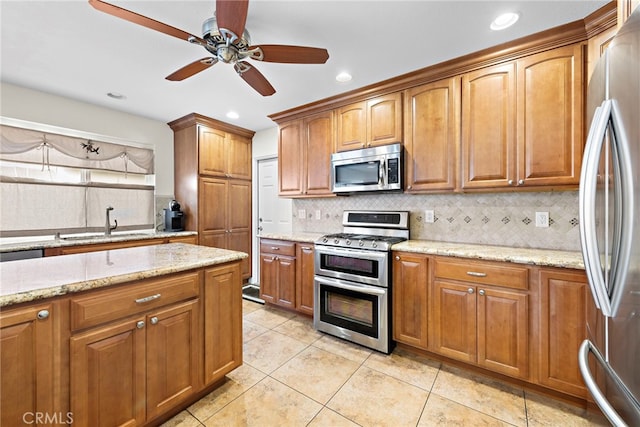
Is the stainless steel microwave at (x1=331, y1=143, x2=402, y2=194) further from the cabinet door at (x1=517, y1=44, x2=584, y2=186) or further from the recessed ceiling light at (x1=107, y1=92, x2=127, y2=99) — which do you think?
the recessed ceiling light at (x1=107, y1=92, x2=127, y2=99)

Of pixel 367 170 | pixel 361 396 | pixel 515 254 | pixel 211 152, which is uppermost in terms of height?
pixel 211 152

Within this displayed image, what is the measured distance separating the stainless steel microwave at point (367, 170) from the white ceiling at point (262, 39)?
0.72 meters

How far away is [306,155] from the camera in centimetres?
331

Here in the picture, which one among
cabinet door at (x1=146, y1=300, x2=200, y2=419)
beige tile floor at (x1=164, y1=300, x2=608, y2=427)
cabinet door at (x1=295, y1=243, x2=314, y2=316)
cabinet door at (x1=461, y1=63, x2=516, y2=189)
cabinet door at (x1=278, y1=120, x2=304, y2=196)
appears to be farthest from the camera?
cabinet door at (x1=278, y1=120, x2=304, y2=196)

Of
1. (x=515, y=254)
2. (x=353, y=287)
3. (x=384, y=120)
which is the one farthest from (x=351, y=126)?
A: (x=515, y=254)

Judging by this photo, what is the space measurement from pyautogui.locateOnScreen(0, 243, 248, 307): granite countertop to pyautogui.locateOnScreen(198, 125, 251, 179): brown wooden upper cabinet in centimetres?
215

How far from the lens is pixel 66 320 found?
3.75 ft

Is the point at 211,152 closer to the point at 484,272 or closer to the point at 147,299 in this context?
the point at 147,299

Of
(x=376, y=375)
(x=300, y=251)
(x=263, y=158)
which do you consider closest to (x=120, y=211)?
(x=263, y=158)

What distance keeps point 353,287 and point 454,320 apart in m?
0.85

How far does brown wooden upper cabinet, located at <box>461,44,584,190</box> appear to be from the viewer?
6.16 ft

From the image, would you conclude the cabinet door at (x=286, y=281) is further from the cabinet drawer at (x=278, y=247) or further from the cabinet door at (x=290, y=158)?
the cabinet door at (x=290, y=158)

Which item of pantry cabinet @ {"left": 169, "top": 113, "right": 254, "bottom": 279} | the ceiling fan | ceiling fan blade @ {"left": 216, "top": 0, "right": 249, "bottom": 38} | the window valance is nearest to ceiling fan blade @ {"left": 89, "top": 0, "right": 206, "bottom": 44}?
the ceiling fan

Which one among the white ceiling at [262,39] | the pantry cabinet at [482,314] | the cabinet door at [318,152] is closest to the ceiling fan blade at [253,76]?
the white ceiling at [262,39]
